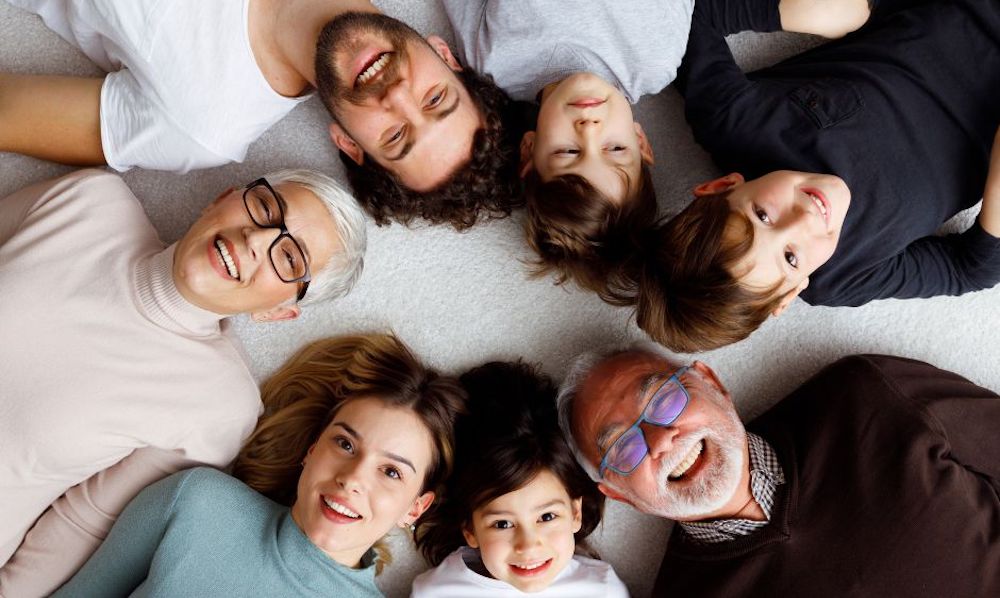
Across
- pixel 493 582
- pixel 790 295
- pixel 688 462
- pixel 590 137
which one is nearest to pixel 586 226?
pixel 590 137

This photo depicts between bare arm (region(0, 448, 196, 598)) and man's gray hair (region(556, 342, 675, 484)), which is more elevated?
man's gray hair (region(556, 342, 675, 484))

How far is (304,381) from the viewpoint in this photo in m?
2.11

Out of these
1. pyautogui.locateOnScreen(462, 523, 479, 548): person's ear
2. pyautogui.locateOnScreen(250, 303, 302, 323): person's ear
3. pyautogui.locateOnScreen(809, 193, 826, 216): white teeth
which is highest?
pyautogui.locateOnScreen(809, 193, 826, 216): white teeth

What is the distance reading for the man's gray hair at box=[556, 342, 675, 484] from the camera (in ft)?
6.42

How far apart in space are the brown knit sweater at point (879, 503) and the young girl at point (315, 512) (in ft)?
2.66

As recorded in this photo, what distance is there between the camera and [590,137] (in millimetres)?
1712

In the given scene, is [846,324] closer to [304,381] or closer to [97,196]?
[304,381]

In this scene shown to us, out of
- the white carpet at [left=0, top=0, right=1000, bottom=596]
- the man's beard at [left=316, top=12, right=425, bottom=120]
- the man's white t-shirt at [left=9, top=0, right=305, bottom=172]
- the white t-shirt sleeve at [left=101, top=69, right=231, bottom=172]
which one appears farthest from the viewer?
the white carpet at [left=0, top=0, right=1000, bottom=596]

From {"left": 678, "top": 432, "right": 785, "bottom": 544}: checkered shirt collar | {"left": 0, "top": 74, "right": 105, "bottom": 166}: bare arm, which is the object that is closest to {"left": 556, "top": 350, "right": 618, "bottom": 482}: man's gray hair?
{"left": 678, "top": 432, "right": 785, "bottom": 544}: checkered shirt collar

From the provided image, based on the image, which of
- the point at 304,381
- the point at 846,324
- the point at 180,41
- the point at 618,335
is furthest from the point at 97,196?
the point at 846,324

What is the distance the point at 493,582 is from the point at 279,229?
3.53ft

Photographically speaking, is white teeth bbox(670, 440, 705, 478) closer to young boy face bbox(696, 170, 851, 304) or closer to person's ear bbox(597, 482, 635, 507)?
person's ear bbox(597, 482, 635, 507)

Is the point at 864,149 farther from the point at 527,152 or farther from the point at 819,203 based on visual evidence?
the point at 527,152

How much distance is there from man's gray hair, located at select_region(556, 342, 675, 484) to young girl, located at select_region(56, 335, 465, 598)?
0.95 feet
